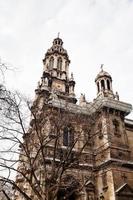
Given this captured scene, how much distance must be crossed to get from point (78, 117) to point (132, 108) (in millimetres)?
13129

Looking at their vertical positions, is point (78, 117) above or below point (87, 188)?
above

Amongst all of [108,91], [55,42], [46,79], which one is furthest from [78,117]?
[55,42]

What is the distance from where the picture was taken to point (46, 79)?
4591 cm

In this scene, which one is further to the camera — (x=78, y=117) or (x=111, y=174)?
(x=111, y=174)

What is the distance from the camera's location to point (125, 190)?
80.2 feet

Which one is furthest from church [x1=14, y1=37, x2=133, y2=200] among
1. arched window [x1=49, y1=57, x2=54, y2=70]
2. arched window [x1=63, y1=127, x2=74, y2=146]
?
arched window [x1=49, y1=57, x2=54, y2=70]

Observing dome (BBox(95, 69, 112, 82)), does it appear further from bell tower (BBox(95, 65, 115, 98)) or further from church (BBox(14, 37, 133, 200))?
church (BBox(14, 37, 133, 200))

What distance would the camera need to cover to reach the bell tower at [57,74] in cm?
4533

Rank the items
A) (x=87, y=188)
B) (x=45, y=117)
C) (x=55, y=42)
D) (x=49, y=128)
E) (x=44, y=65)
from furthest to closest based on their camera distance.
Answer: (x=55, y=42)
(x=44, y=65)
(x=87, y=188)
(x=49, y=128)
(x=45, y=117)

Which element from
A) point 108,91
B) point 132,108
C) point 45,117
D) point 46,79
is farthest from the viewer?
point 46,79

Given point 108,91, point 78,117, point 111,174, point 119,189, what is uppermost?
point 108,91

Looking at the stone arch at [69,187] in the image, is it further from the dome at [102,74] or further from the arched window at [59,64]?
the arched window at [59,64]

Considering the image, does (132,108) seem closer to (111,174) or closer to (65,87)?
(111,174)

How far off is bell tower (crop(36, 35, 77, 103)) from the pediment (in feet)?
68.3
